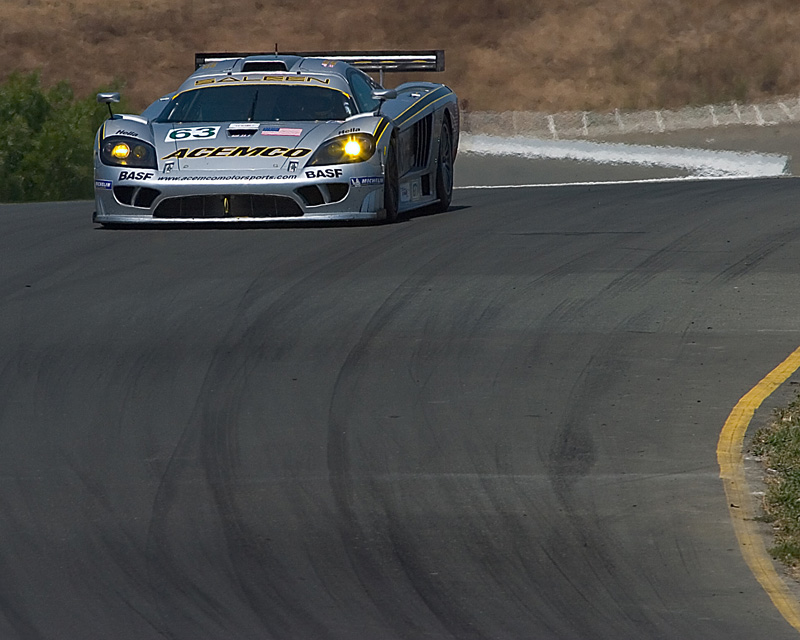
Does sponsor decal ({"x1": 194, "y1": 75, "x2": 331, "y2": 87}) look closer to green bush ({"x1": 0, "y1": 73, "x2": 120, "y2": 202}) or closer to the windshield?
the windshield

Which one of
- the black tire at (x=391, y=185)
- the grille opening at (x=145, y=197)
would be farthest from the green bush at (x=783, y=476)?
the grille opening at (x=145, y=197)

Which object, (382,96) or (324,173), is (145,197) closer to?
(324,173)

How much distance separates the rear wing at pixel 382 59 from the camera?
14.2m

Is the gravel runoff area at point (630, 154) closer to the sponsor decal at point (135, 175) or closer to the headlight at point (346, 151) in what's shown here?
the headlight at point (346, 151)

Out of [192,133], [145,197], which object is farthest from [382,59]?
[145,197]

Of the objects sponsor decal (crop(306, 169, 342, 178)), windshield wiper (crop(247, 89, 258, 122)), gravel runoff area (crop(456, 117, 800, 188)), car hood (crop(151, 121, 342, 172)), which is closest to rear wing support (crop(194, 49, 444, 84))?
windshield wiper (crop(247, 89, 258, 122))

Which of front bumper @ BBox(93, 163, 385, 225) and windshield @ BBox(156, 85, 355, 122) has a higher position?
windshield @ BBox(156, 85, 355, 122)

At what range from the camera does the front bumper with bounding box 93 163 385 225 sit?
11766 millimetres

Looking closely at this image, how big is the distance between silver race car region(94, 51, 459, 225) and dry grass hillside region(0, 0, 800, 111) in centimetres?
3037

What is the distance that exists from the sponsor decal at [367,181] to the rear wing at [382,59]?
2.36 meters

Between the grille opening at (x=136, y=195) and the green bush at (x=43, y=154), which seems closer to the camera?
the grille opening at (x=136, y=195)

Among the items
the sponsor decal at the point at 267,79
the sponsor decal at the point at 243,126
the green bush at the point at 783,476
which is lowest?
the sponsor decal at the point at 243,126

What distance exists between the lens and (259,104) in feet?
41.8

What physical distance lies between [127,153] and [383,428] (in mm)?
5711
